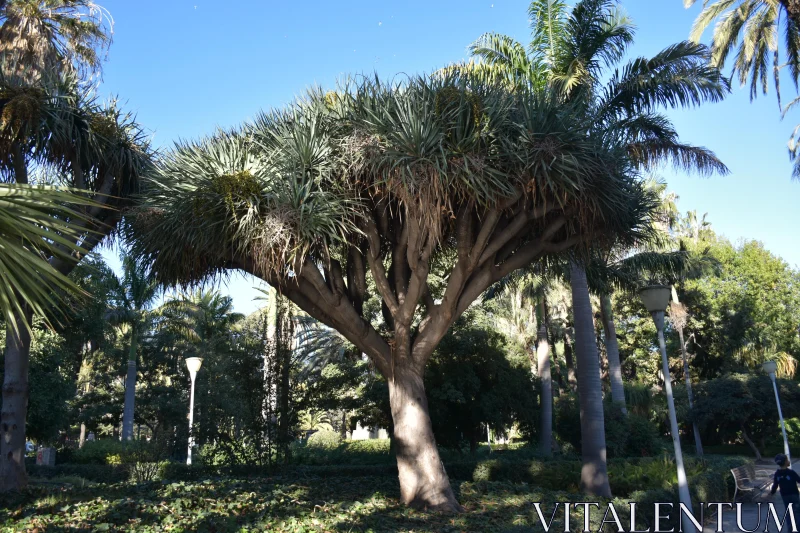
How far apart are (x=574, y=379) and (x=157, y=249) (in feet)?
93.8

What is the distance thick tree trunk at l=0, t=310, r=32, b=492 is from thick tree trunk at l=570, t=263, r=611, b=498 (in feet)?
36.0

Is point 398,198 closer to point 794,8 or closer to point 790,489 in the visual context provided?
point 790,489

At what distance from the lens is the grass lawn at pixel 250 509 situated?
7.63 m

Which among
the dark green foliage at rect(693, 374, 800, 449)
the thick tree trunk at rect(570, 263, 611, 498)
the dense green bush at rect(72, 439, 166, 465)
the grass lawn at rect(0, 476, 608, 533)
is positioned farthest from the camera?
the dark green foliage at rect(693, 374, 800, 449)

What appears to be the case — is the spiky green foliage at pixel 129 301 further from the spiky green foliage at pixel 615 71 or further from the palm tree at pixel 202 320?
the spiky green foliage at pixel 615 71

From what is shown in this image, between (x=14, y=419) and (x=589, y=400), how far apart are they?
1172 cm

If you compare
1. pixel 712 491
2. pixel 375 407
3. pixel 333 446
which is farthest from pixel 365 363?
pixel 712 491

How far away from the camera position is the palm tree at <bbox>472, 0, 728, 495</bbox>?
14.7m

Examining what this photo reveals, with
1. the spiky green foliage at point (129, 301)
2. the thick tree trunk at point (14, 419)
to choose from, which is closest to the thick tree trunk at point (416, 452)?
the thick tree trunk at point (14, 419)

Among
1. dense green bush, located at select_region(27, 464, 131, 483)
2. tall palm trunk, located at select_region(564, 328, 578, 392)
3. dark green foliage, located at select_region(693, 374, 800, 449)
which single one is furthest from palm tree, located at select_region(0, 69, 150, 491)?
tall palm trunk, located at select_region(564, 328, 578, 392)

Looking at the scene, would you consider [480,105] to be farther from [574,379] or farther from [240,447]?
[574,379]

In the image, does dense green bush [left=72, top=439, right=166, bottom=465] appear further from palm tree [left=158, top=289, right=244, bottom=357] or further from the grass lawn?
the grass lawn

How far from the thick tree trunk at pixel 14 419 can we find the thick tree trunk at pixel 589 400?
10971mm

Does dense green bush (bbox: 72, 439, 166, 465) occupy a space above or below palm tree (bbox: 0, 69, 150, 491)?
below
